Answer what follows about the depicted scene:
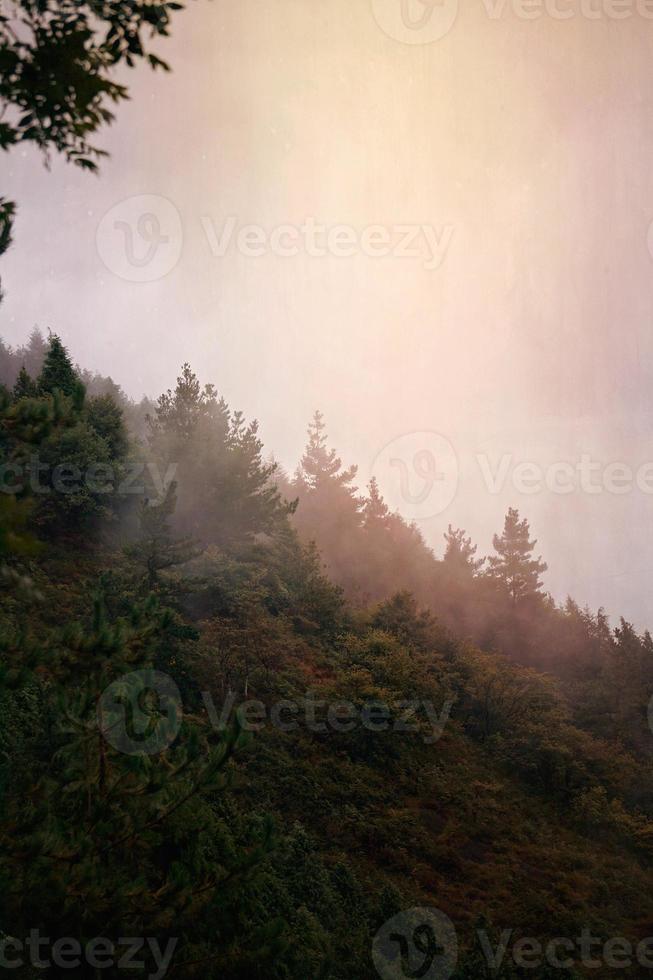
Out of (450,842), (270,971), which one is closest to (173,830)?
(270,971)

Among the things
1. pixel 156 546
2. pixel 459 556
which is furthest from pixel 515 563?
pixel 156 546

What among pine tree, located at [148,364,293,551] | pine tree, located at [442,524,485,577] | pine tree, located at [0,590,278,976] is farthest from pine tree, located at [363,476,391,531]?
pine tree, located at [0,590,278,976]

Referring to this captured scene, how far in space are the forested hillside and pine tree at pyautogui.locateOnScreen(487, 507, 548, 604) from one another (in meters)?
0.42

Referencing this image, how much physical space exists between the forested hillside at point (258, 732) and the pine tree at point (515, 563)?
0.42 meters

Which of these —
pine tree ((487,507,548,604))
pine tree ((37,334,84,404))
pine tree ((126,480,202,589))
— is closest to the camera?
pine tree ((126,480,202,589))

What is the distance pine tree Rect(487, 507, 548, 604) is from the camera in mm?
31031

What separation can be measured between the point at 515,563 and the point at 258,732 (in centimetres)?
2320

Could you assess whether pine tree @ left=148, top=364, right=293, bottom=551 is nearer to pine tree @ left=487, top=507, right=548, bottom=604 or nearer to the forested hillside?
the forested hillside

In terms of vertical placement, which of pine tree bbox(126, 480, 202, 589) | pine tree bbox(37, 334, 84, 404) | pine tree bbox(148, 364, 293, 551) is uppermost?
pine tree bbox(37, 334, 84, 404)

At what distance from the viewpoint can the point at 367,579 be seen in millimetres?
30688

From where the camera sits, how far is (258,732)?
12664 mm

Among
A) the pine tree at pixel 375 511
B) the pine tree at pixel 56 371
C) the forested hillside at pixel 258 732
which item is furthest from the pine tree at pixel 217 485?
the pine tree at pixel 375 511

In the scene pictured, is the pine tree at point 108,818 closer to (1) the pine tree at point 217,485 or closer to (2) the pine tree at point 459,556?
(1) the pine tree at point 217,485

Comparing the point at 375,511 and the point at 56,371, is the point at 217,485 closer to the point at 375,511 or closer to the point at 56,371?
the point at 56,371
